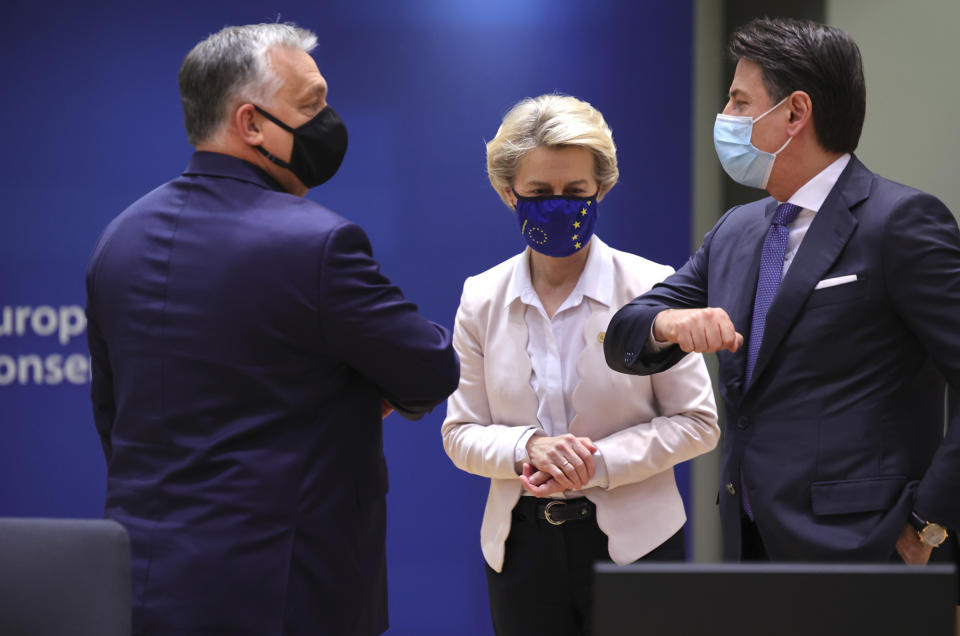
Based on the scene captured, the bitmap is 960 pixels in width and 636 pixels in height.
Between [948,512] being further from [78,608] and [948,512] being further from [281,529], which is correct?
[78,608]

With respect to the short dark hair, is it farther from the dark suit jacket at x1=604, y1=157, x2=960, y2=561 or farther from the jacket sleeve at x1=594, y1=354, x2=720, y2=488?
the jacket sleeve at x1=594, y1=354, x2=720, y2=488

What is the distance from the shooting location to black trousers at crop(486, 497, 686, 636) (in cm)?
246

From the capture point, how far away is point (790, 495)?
205cm

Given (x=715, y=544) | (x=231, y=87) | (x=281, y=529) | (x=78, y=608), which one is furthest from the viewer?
(x=715, y=544)

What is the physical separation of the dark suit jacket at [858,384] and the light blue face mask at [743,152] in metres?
0.17

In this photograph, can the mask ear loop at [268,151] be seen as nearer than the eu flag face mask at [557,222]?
Yes

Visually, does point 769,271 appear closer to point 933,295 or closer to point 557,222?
point 933,295

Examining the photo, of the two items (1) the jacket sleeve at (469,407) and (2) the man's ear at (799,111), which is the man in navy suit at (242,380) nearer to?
(1) the jacket sleeve at (469,407)

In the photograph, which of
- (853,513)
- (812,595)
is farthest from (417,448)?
(812,595)

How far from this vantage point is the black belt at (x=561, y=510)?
97.5 inches

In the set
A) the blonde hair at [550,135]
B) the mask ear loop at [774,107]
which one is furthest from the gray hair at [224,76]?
the mask ear loop at [774,107]

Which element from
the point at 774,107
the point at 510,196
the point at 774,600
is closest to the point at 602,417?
the point at 510,196

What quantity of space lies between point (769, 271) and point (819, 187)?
8.2 inches

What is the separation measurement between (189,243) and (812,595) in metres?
1.28
